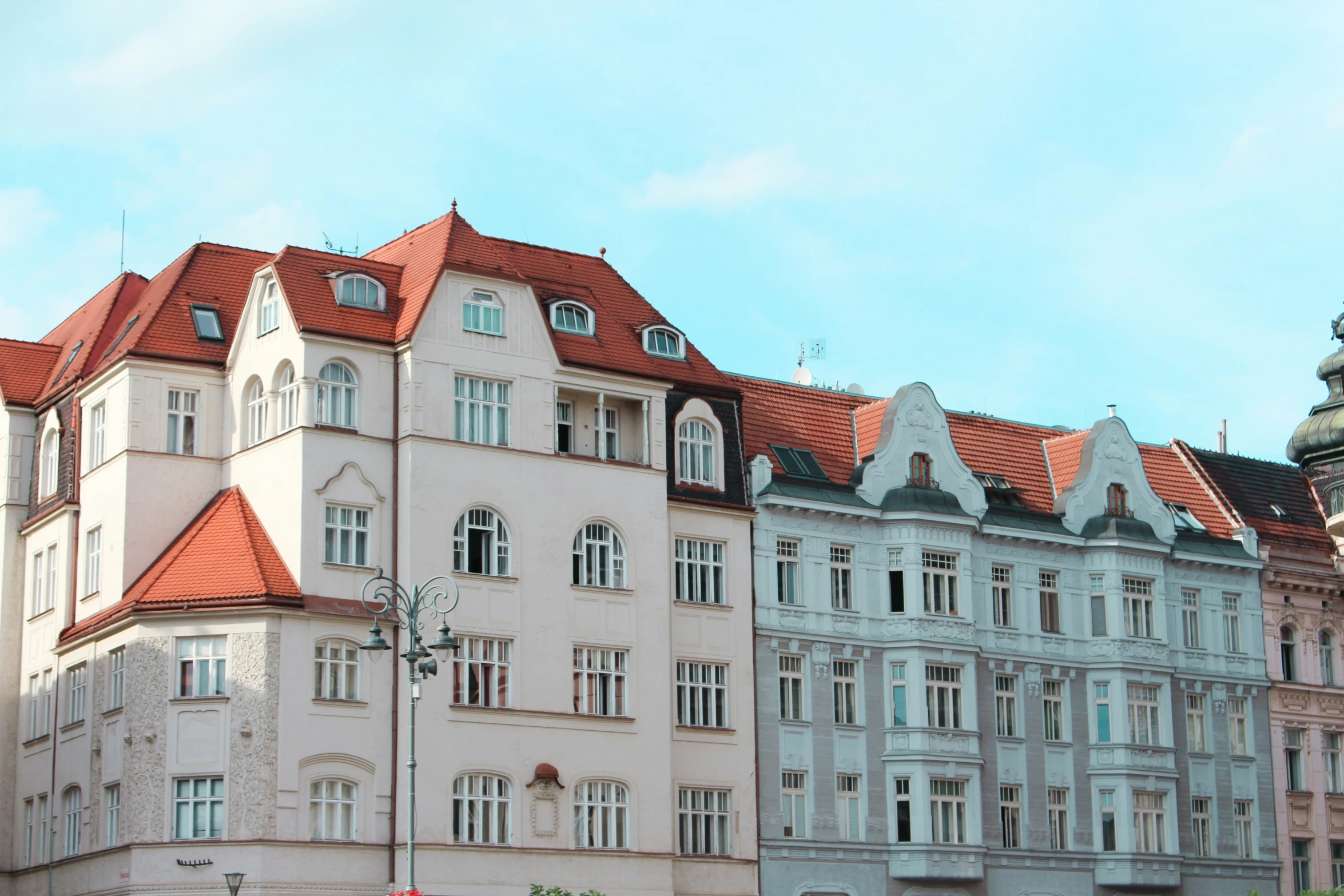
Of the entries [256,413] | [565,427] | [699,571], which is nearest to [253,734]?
[256,413]

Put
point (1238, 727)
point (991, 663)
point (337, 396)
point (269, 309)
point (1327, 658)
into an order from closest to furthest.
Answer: point (337, 396)
point (269, 309)
point (991, 663)
point (1238, 727)
point (1327, 658)

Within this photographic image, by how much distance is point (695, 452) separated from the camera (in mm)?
66625

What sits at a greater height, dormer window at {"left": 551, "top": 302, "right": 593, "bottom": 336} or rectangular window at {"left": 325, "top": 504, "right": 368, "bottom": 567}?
dormer window at {"left": 551, "top": 302, "right": 593, "bottom": 336}

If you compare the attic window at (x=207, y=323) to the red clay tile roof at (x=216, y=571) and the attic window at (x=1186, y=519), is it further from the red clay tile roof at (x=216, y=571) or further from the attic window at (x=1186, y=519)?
the attic window at (x=1186, y=519)

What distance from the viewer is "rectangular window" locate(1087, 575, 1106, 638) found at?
240 feet

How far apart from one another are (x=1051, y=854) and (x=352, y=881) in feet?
78.5

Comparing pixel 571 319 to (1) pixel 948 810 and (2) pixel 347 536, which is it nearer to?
(2) pixel 347 536

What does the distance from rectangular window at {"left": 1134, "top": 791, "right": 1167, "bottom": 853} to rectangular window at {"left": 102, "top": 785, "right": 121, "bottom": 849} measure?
31878 mm

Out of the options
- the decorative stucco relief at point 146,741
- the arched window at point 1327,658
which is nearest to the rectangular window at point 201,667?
the decorative stucco relief at point 146,741

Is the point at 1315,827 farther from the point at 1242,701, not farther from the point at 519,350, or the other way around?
the point at 519,350

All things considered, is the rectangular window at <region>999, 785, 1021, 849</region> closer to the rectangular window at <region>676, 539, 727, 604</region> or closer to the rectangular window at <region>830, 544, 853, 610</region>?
the rectangular window at <region>830, 544, 853, 610</region>

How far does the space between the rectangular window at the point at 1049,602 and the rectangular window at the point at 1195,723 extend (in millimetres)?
5761

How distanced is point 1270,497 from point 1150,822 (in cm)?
1597

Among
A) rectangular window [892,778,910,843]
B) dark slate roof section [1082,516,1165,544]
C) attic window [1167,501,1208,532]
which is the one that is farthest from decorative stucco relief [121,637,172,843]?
attic window [1167,501,1208,532]
